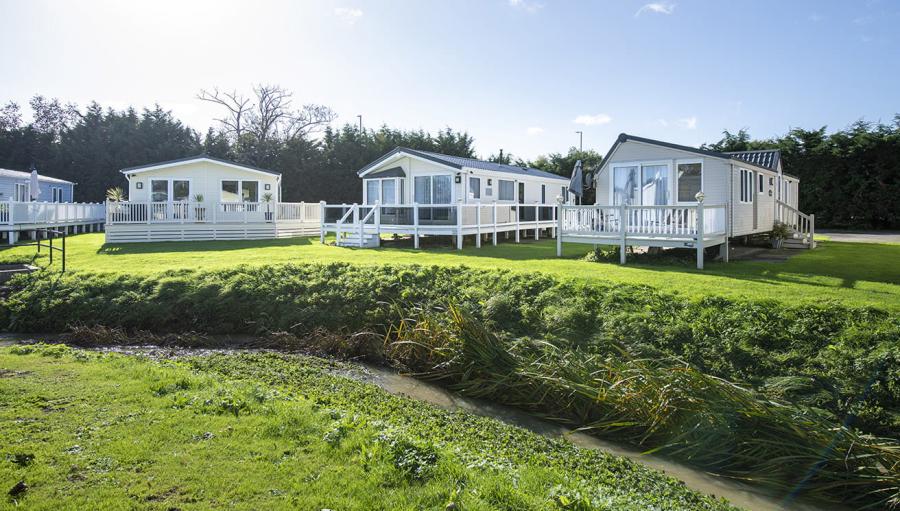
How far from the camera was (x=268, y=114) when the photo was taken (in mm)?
46750

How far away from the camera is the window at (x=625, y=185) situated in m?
17.4

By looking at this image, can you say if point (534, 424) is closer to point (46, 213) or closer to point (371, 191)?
point (371, 191)

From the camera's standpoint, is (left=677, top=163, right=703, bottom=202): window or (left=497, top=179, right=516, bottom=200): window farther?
(left=497, top=179, right=516, bottom=200): window

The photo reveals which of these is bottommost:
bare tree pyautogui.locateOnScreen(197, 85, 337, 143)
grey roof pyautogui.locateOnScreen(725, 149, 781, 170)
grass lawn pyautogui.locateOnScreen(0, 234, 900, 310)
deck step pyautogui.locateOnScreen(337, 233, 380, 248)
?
grass lawn pyautogui.locateOnScreen(0, 234, 900, 310)

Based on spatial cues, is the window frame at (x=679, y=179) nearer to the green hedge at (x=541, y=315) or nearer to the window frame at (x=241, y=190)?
the green hedge at (x=541, y=315)

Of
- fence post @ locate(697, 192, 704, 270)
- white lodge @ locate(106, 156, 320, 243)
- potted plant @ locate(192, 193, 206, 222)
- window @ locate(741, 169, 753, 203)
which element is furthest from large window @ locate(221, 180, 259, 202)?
window @ locate(741, 169, 753, 203)

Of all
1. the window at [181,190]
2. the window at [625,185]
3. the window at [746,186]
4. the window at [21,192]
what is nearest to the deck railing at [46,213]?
the window at [21,192]

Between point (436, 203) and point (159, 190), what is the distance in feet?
41.3

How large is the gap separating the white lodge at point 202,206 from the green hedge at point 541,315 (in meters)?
11.4

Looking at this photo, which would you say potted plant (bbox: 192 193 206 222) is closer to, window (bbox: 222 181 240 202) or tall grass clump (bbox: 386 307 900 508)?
window (bbox: 222 181 240 202)

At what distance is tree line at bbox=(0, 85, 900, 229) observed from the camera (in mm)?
27922

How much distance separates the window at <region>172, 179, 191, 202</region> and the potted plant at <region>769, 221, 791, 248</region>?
2294 cm

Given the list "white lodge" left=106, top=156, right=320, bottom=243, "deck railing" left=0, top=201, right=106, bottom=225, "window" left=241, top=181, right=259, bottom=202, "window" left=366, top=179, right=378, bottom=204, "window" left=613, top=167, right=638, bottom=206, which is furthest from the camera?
"window" left=241, top=181, right=259, bottom=202

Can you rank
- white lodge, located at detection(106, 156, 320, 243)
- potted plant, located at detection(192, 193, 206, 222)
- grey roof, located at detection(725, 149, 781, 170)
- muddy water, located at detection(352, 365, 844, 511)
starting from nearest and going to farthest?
muddy water, located at detection(352, 365, 844, 511) → grey roof, located at detection(725, 149, 781, 170) → white lodge, located at detection(106, 156, 320, 243) → potted plant, located at detection(192, 193, 206, 222)
